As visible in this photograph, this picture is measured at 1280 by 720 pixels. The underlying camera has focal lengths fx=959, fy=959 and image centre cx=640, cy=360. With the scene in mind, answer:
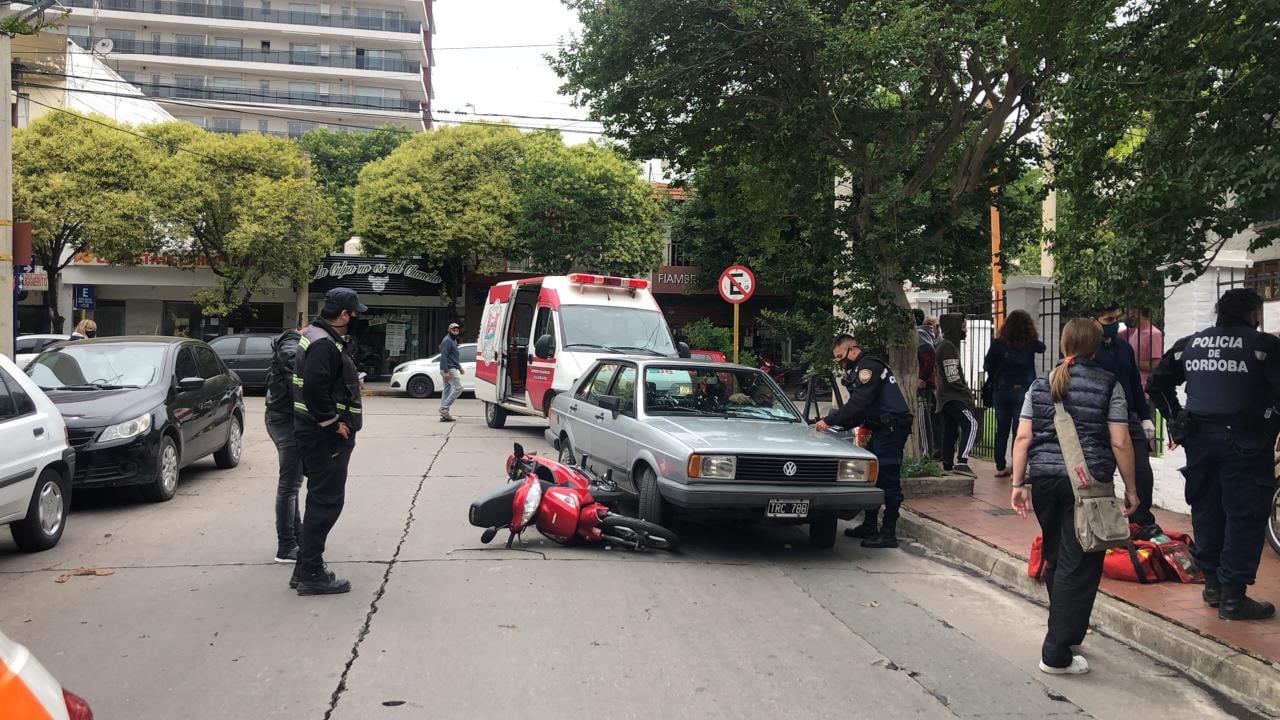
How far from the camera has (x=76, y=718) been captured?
2.12 meters

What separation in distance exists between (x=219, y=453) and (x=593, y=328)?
5.35 m

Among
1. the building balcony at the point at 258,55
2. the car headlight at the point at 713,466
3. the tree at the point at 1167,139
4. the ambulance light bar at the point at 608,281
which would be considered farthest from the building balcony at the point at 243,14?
the tree at the point at 1167,139

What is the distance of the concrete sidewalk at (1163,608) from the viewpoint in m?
4.80

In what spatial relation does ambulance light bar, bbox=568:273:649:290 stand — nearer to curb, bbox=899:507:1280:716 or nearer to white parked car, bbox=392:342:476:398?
curb, bbox=899:507:1280:716

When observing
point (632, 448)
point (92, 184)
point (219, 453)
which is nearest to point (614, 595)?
point (632, 448)

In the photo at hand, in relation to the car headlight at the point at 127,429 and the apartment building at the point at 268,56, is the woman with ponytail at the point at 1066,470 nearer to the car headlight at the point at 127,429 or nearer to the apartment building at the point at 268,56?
the car headlight at the point at 127,429

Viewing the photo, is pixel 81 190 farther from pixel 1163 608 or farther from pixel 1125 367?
pixel 1163 608

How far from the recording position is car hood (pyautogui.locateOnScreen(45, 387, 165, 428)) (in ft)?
27.8

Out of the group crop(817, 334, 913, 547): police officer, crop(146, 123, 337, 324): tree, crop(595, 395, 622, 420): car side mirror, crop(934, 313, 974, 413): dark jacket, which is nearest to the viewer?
crop(817, 334, 913, 547): police officer

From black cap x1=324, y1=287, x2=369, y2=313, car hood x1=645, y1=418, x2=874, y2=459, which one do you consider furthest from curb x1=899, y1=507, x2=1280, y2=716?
black cap x1=324, y1=287, x2=369, y2=313

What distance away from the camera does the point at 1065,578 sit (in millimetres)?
4801

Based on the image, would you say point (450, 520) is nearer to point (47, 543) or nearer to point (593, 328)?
point (47, 543)

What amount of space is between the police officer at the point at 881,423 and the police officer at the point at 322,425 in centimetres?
400

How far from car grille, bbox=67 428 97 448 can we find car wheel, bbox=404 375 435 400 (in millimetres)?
16549
